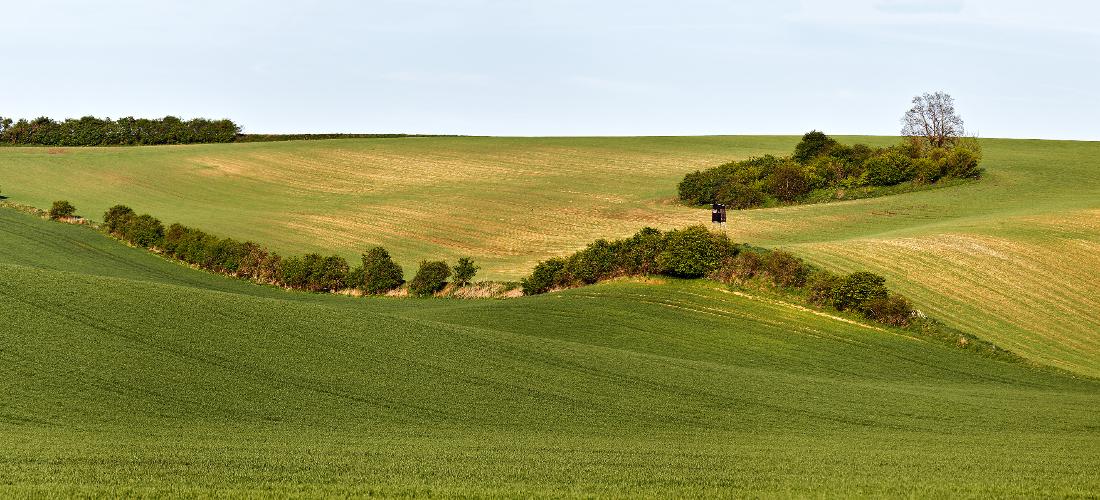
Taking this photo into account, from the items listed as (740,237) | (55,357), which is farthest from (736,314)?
(55,357)

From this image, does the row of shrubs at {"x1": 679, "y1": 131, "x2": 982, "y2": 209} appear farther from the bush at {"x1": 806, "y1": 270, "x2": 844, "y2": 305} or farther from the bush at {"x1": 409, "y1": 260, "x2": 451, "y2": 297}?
the bush at {"x1": 806, "y1": 270, "x2": 844, "y2": 305}

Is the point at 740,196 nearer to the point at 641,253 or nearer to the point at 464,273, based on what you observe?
the point at 464,273

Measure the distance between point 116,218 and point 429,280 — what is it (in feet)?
84.9

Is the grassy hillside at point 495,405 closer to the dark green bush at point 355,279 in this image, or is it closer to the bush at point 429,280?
the bush at point 429,280

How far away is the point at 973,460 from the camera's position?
82.3 ft

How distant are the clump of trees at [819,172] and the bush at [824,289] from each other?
114 ft

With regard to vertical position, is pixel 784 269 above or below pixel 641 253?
below

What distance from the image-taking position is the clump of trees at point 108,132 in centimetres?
12812

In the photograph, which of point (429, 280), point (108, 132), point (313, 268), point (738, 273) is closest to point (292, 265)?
point (313, 268)

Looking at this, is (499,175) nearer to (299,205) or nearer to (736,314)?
(299,205)

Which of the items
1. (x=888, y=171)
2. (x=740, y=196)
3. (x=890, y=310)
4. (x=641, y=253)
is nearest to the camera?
(x=890, y=310)

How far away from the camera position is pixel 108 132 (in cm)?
12938

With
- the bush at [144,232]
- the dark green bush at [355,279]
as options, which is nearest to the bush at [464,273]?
the dark green bush at [355,279]

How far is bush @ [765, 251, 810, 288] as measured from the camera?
5200 cm
